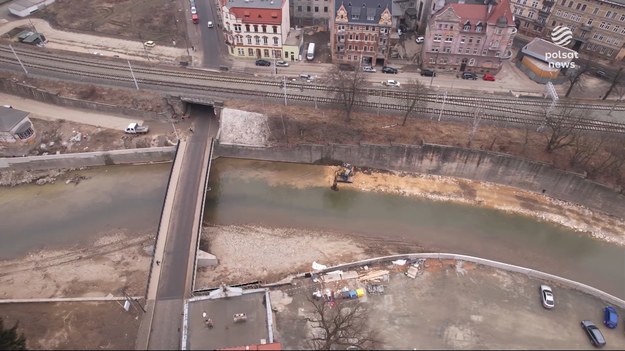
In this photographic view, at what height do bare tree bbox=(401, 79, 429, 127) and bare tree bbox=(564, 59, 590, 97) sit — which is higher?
bare tree bbox=(564, 59, 590, 97)

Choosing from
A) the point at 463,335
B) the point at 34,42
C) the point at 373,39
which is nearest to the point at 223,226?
the point at 463,335

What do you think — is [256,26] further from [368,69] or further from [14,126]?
[14,126]

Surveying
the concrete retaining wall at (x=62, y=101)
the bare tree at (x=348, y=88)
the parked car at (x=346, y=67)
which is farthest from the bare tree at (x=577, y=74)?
the concrete retaining wall at (x=62, y=101)

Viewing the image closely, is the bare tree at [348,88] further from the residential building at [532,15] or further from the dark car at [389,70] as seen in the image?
the residential building at [532,15]

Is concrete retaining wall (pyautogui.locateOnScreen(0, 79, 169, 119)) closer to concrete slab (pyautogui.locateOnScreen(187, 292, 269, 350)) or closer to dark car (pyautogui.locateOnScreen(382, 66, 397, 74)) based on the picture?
concrete slab (pyautogui.locateOnScreen(187, 292, 269, 350))

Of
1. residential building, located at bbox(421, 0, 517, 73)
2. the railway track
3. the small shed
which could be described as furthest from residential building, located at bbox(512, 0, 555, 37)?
the small shed

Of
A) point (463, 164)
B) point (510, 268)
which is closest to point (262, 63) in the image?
point (463, 164)
